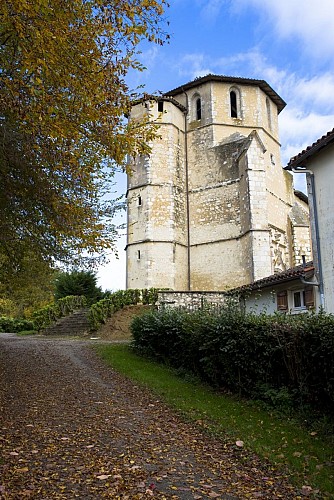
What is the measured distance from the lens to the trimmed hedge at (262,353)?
22.6 feet

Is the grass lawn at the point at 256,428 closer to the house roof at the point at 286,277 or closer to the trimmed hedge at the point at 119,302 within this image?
the house roof at the point at 286,277

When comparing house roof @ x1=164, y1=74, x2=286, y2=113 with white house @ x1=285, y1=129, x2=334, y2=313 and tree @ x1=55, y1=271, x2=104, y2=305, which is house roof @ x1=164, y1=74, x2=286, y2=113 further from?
white house @ x1=285, y1=129, x2=334, y2=313

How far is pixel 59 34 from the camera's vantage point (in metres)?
5.61

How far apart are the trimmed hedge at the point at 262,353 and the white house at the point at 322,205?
14.5 feet

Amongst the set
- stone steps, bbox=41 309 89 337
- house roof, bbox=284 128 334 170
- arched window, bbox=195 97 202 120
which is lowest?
stone steps, bbox=41 309 89 337

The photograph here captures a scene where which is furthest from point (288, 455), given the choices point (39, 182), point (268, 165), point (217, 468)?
point (268, 165)

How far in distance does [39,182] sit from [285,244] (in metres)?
22.3

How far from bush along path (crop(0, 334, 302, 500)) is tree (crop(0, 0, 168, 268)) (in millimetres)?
3013

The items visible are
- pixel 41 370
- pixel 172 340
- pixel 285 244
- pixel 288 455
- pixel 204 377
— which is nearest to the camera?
pixel 288 455

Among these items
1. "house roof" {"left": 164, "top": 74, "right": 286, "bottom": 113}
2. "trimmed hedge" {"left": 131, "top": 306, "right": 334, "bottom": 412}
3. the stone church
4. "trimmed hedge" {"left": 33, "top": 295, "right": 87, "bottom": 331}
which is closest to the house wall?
"trimmed hedge" {"left": 131, "top": 306, "right": 334, "bottom": 412}

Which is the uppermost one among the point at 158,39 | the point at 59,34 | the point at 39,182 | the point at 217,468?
the point at 158,39

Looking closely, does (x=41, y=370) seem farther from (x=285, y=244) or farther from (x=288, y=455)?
(x=285, y=244)

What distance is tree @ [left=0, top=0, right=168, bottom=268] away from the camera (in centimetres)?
567

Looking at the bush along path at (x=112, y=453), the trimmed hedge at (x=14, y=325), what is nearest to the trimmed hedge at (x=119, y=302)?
the trimmed hedge at (x=14, y=325)
